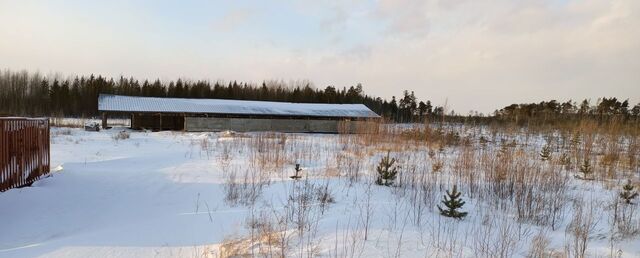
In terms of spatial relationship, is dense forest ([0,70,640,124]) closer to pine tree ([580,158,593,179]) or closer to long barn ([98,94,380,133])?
long barn ([98,94,380,133])

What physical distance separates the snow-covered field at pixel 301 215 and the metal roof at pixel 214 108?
956 inches

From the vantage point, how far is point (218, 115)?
109ft

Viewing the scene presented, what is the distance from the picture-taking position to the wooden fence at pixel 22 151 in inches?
271

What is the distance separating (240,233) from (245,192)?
199 centimetres

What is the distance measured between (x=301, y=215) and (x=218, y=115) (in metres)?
28.9

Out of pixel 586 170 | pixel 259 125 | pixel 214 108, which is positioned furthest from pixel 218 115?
pixel 586 170

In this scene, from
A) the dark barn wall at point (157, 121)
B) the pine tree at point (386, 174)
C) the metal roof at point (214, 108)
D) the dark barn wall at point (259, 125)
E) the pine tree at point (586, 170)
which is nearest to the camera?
the pine tree at point (386, 174)

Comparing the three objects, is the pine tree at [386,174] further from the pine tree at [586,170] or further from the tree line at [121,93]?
the tree line at [121,93]

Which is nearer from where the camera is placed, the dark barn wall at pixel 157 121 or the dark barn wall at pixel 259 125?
the dark barn wall at pixel 259 125

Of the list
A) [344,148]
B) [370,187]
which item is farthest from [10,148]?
[344,148]

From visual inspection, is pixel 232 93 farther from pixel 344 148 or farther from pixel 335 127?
pixel 344 148

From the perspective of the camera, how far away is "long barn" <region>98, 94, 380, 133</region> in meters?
32.4

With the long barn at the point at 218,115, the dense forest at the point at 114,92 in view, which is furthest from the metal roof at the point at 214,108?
the dense forest at the point at 114,92

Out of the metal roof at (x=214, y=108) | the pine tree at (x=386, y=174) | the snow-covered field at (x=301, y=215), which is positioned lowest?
the snow-covered field at (x=301, y=215)
